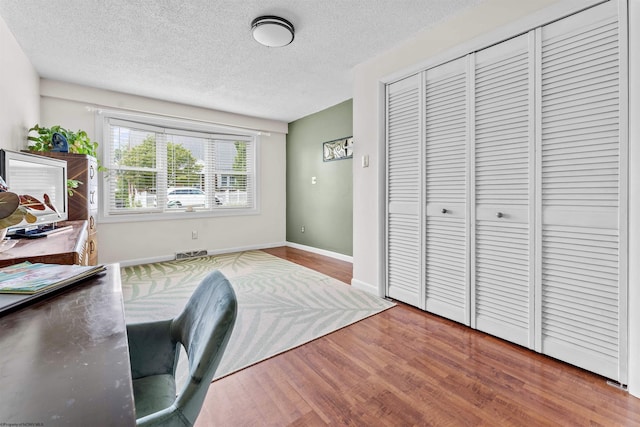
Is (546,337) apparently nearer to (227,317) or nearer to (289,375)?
(289,375)

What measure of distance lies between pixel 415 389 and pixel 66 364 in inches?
62.2

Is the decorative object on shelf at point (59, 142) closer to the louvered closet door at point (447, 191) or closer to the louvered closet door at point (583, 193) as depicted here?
the louvered closet door at point (447, 191)

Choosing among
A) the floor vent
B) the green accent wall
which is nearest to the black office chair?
the green accent wall

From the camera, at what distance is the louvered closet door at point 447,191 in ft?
7.45

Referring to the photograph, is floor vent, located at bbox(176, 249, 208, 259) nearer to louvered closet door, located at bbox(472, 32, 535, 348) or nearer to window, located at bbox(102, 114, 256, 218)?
window, located at bbox(102, 114, 256, 218)

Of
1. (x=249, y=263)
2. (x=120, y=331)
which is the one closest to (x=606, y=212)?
(x=120, y=331)

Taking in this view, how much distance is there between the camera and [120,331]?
2.26ft

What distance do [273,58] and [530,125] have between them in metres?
2.31

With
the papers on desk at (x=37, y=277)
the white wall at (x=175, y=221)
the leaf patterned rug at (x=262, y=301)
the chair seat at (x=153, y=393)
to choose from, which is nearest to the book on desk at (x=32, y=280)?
the papers on desk at (x=37, y=277)

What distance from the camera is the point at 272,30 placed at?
7.44ft

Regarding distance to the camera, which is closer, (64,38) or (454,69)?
(454,69)

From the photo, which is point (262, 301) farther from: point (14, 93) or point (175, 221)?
point (14, 93)

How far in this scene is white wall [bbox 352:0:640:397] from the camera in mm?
1505

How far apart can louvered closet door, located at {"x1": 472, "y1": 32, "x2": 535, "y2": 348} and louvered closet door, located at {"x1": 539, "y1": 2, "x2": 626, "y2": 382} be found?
10cm
